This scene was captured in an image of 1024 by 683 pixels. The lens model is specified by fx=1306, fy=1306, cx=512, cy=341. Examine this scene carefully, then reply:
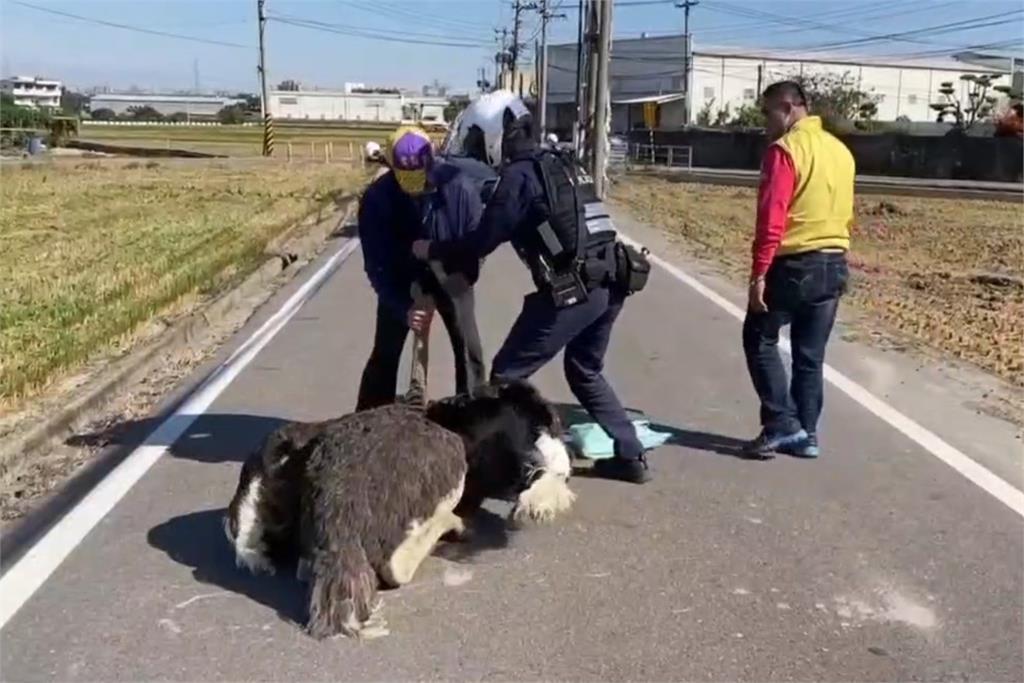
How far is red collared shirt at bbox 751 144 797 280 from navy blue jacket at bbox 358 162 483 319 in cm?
147

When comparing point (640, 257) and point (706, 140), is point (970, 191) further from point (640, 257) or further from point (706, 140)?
point (640, 257)

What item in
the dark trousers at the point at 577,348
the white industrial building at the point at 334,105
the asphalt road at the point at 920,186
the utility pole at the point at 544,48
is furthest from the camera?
the white industrial building at the point at 334,105

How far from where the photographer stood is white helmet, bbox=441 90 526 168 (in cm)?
607

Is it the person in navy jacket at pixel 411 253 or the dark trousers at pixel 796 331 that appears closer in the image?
the person in navy jacket at pixel 411 253

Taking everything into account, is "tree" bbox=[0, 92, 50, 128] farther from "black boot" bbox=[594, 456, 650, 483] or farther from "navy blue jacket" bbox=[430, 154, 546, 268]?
"navy blue jacket" bbox=[430, 154, 546, 268]

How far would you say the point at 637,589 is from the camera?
16.7 ft

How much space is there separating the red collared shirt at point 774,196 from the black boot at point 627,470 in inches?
47.9

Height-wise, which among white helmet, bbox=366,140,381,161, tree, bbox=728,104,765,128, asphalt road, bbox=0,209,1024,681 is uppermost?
white helmet, bbox=366,140,381,161

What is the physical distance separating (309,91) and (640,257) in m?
148

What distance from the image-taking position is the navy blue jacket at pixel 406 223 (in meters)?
6.25

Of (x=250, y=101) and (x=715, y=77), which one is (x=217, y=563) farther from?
(x=250, y=101)

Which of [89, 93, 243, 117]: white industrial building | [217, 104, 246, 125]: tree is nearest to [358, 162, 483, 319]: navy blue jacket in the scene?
[217, 104, 246, 125]: tree

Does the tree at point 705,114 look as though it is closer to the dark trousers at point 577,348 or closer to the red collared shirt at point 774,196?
the red collared shirt at point 774,196

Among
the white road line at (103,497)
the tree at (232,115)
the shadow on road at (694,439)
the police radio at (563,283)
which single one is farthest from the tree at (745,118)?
the police radio at (563,283)
